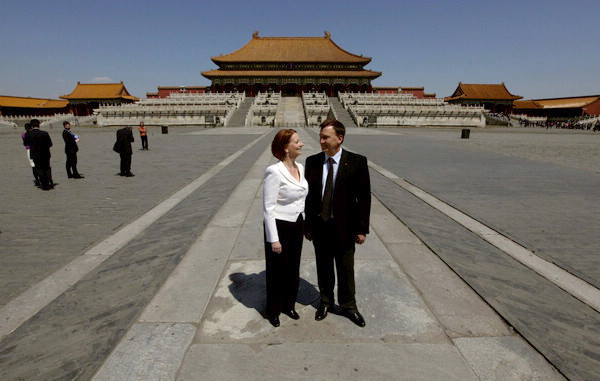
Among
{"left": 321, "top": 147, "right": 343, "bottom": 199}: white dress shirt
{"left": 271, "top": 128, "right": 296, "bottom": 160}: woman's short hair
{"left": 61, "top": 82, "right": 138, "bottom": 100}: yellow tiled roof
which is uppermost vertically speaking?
{"left": 61, "top": 82, "right": 138, "bottom": 100}: yellow tiled roof

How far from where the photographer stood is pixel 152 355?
2184 mm

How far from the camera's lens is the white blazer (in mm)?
2344

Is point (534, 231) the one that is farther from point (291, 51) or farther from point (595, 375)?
point (291, 51)

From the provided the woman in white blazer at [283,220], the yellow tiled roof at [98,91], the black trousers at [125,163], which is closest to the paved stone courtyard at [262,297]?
the woman in white blazer at [283,220]

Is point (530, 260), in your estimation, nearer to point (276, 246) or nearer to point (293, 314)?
point (293, 314)

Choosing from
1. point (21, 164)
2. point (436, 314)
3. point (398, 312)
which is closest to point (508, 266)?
point (436, 314)

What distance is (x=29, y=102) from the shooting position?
57.4 metres

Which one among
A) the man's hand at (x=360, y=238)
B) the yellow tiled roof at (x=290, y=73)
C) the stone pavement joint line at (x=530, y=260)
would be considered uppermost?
the yellow tiled roof at (x=290, y=73)

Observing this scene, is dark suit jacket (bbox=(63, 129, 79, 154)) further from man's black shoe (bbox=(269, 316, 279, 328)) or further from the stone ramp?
man's black shoe (bbox=(269, 316, 279, 328))

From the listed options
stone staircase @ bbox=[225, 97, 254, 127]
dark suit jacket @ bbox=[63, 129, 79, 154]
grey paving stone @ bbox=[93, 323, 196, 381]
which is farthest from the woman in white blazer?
stone staircase @ bbox=[225, 97, 254, 127]

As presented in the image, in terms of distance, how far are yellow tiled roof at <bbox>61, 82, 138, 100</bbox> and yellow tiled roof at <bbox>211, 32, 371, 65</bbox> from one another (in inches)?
808

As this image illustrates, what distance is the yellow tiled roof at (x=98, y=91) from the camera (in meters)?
59.3

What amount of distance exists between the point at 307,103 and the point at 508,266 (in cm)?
3911

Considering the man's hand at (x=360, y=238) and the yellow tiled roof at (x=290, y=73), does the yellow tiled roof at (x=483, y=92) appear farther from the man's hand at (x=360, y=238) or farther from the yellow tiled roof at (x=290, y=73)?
the man's hand at (x=360, y=238)
